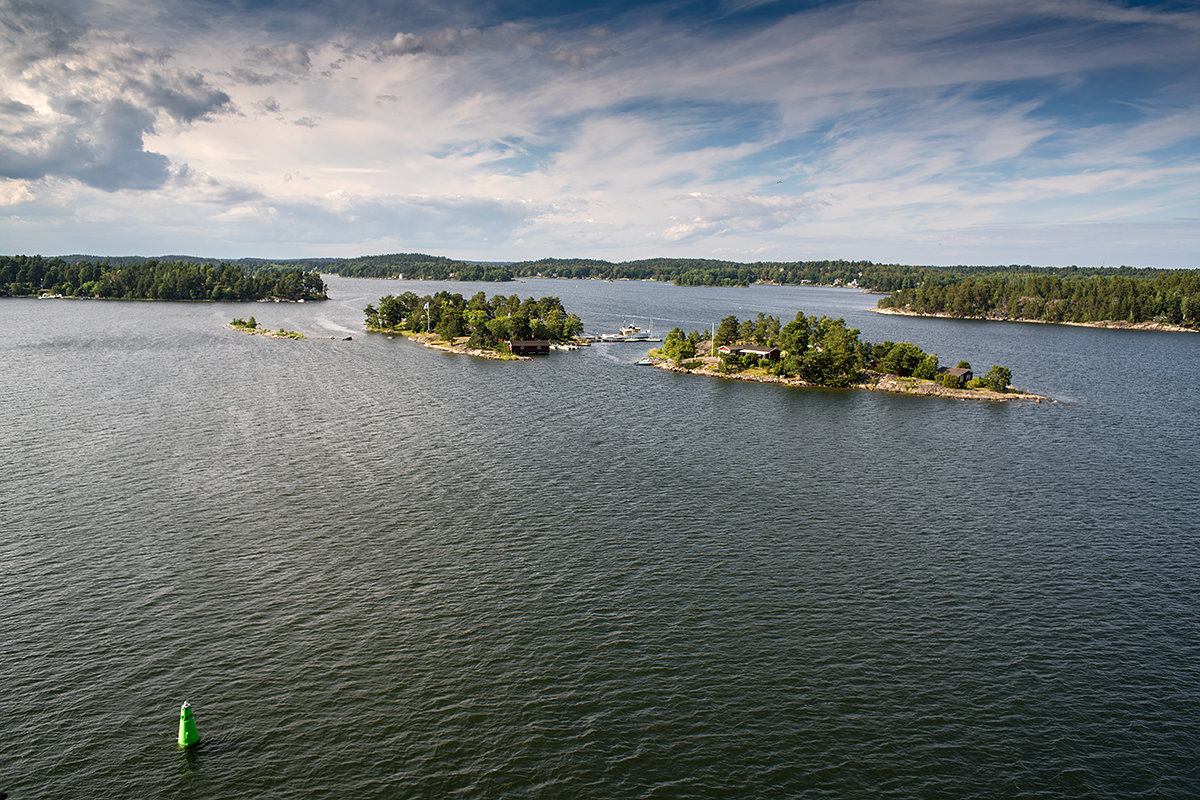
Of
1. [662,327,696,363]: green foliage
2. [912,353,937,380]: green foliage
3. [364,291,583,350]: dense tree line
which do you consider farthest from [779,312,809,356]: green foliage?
[364,291,583,350]: dense tree line

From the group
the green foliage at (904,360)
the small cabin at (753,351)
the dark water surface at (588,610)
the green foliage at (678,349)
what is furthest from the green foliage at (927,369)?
the green foliage at (678,349)

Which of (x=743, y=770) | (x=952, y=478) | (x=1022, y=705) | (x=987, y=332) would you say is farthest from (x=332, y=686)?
(x=987, y=332)

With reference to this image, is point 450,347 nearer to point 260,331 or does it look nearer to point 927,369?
point 260,331

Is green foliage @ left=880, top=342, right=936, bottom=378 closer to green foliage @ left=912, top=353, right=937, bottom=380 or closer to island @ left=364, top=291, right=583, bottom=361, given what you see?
green foliage @ left=912, top=353, right=937, bottom=380

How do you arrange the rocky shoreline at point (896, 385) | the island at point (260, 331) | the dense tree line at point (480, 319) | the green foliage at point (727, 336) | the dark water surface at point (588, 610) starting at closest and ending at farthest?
the dark water surface at point (588, 610), the rocky shoreline at point (896, 385), the green foliage at point (727, 336), the dense tree line at point (480, 319), the island at point (260, 331)

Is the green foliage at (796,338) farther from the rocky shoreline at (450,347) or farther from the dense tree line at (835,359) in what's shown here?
the rocky shoreline at (450,347)

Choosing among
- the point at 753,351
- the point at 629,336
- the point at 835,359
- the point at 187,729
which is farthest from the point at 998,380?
the point at 187,729

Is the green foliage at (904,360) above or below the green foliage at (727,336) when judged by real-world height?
below
